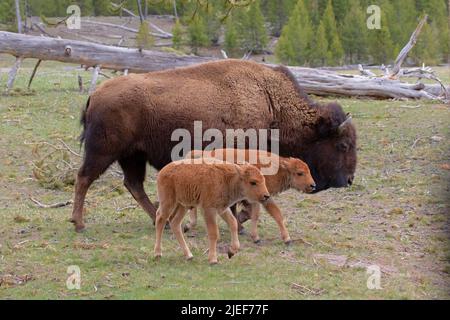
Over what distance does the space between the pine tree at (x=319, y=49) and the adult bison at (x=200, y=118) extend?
2499 centimetres

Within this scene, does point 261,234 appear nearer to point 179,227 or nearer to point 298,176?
point 298,176

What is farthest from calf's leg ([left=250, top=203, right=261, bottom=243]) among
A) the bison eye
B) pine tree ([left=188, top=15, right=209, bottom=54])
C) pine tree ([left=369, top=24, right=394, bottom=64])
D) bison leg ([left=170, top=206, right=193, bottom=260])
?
pine tree ([left=188, top=15, right=209, bottom=54])

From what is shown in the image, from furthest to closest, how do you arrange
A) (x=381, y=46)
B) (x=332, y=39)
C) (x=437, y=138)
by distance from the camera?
(x=332, y=39) → (x=381, y=46) → (x=437, y=138)

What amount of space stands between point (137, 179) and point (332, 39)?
2813cm

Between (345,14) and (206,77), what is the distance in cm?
3023

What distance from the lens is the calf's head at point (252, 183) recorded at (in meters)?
7.82

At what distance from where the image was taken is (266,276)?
7379 millimetres

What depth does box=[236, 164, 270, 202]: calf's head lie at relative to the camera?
308 inches

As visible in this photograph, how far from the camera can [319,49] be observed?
34.8 m

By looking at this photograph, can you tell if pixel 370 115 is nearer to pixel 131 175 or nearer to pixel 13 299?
pixel 131 175

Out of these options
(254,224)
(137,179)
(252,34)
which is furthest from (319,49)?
(254,224)

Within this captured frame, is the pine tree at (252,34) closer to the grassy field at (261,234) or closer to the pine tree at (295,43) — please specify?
the pine tree at (295,43)
